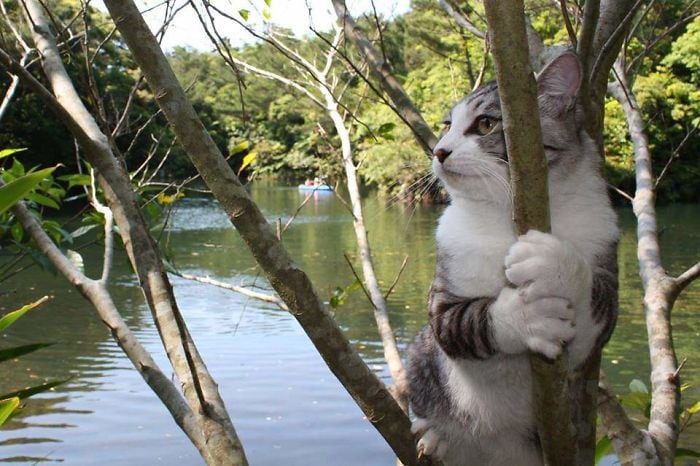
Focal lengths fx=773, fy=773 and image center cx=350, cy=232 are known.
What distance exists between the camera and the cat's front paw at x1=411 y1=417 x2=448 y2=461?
2621 mm

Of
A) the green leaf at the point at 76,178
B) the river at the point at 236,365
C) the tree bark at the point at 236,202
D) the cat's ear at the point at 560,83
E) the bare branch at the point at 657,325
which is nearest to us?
the tree bark at the point at 236,202

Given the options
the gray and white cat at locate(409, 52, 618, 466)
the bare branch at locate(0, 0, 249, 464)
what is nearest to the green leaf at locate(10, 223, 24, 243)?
the bare branch at locate(0, 0, 249, 464)

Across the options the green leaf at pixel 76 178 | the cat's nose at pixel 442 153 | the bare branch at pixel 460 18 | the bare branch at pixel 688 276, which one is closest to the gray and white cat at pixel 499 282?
the cat's nose at pixel 442 153

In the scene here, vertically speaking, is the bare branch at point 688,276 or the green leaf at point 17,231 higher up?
the green leaf at point 17,231

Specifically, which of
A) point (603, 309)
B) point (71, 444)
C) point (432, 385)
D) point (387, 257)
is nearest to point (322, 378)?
point (71, 444)

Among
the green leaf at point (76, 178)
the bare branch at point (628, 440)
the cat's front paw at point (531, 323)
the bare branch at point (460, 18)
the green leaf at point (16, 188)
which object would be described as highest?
the bare branch at point (460, 18)

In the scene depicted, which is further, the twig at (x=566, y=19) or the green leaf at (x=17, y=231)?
the green leaf at (x=17, y=231)

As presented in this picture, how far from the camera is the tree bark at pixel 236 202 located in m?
1.66

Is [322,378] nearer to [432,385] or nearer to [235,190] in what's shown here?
[432,385]

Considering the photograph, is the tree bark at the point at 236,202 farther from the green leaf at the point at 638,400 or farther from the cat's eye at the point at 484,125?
the green leaf at the point at 638,400

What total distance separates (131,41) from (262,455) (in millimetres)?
6033

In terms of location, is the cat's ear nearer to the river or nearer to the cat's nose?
the cat's nose

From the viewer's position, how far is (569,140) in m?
2.41

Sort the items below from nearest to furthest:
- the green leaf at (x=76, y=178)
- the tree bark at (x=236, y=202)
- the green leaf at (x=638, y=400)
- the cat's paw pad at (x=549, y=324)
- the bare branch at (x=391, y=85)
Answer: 1. the tree bark at (x=236, y=202)
2. the cat's paw pad at (x=549, y=324)
3. the bare branch at (x=391, y=85)
4. the green leaf at (x=638, y=400)
5. the green leaf at (x=76, y=178)
